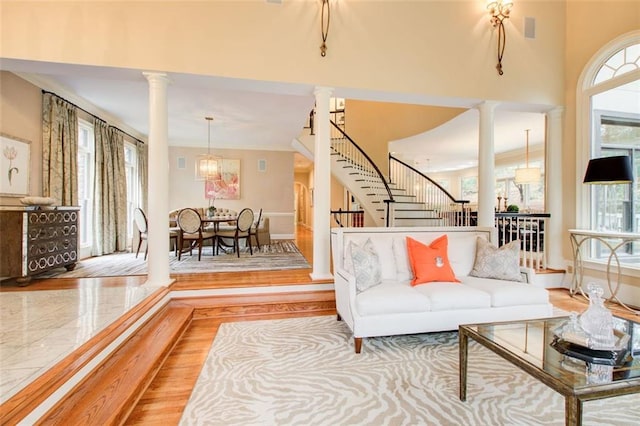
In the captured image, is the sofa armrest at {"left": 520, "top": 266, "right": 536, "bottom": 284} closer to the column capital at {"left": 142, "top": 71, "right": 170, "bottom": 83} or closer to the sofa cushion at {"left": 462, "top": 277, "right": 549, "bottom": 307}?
the sofa cushion at {"left": 462, "top": 277, "right": 549, "bottom": 307}

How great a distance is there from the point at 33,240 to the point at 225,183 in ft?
16.4

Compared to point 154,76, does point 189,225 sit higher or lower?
lower

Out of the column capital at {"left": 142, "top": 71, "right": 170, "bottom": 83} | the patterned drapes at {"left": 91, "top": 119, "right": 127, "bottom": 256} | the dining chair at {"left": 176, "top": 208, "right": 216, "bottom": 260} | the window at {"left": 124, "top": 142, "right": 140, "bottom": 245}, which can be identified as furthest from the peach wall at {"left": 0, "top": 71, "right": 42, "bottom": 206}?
the window at {"left": 124, "top": 142, "right": 140, "bottom": 245}

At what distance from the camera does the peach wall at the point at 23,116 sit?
3.81m

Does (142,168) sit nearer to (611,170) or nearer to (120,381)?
(120,381)

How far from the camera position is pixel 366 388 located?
209cm

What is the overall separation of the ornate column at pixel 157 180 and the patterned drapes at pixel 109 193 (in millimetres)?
2924

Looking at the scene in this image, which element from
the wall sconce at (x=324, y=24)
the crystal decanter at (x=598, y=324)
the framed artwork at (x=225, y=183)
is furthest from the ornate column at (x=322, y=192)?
the framed artwork at (x=225, y=183)

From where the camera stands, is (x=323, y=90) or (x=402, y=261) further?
(x=323, y=90)

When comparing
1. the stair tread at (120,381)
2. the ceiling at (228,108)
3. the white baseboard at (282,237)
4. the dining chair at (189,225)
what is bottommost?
the stair tread at (120,381)

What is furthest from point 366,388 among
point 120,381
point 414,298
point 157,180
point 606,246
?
point 606,246

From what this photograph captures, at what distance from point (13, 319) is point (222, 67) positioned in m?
3.13

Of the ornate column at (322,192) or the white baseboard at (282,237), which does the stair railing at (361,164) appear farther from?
the ornate column at (322,192)

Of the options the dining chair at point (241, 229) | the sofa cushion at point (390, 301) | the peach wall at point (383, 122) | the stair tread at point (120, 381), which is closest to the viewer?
the stair tread at point (120, 381)
